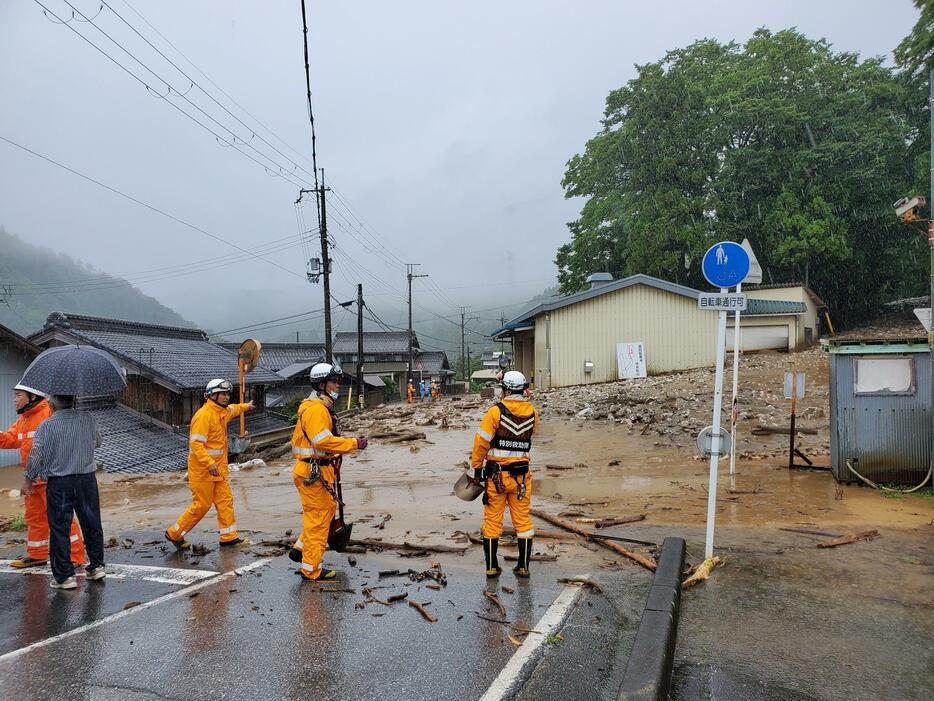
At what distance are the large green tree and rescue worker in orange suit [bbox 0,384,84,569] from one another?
2929 cm

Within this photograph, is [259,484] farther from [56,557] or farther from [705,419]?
[705,419]

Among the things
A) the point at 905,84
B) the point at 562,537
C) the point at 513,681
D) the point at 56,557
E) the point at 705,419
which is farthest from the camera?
the point at 905,84

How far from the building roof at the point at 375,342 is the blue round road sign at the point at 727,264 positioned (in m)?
46.3

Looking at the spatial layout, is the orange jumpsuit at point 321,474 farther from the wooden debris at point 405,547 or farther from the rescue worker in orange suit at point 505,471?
the rescue worker in orange suit at point 505,471

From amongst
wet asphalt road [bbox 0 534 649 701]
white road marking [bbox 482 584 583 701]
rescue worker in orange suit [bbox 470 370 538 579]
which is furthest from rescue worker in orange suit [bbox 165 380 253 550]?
white road marking [bbox 482 584 583 701]

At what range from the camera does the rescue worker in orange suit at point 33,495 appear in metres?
5.80

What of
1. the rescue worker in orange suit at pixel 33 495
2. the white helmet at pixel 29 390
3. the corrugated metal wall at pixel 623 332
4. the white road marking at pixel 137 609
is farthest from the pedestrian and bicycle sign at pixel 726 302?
the corrugated metal wall at pixel 623 332

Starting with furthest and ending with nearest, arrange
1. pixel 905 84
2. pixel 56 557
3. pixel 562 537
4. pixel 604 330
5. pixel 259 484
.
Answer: pixel 905 84 < pixel 604 330 < pixel 259 484 < pixel 562 537 < pixel 56 557

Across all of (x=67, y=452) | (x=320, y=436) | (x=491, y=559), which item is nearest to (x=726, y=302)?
(x=491, y=559)

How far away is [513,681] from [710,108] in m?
35.0

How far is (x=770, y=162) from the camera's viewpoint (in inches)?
1256

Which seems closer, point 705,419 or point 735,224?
point 705,419

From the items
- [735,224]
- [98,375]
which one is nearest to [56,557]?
[98,375]

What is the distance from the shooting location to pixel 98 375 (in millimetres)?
5410
